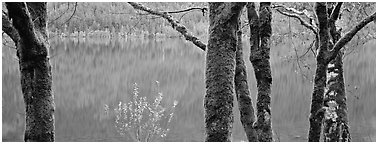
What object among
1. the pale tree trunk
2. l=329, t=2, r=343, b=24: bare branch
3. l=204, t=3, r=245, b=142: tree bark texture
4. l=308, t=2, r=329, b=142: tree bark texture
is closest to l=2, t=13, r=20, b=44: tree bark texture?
l=204, t=3, r=245, b=142: tree bark texture

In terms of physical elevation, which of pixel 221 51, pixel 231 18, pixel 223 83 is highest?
pixel 231 18

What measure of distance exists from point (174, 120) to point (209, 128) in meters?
17.4

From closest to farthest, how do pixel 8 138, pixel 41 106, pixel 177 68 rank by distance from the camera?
pixel 41 106
pixel 8 138
pixel 177 68

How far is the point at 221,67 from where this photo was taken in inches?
103

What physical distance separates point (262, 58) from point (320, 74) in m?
0.81

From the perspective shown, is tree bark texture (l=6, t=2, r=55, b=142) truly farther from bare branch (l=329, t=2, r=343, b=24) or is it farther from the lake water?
the lake water

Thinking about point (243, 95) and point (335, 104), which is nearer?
point (243, 95)

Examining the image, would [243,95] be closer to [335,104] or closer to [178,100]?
[335,104]

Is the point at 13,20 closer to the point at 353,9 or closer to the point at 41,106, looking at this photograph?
the point at 41,106

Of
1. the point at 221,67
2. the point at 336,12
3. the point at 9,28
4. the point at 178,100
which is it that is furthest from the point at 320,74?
the point at 178,100

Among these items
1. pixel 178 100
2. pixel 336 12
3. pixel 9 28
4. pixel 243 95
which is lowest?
pixel 178 100

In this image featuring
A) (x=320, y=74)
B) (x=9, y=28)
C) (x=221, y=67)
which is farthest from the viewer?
(x=320, y=74)

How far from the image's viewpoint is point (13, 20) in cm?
273

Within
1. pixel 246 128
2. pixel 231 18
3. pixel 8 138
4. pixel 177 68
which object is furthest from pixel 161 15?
pixel 177 68
